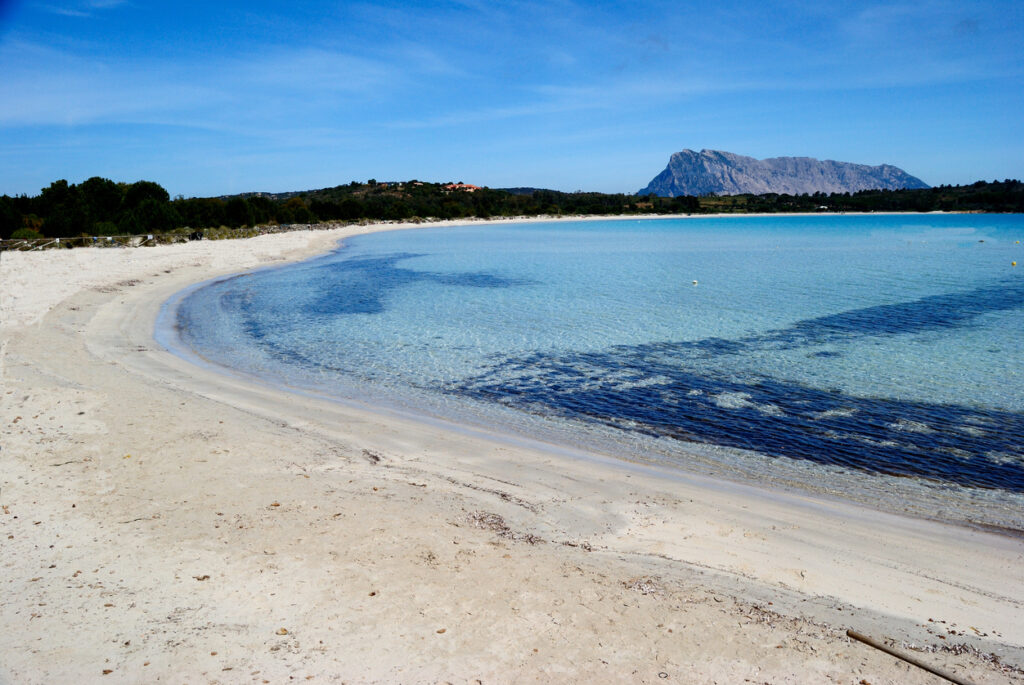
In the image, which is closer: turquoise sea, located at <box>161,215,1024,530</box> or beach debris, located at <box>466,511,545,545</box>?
beach debris, located at <box>466,511,545,545</box>

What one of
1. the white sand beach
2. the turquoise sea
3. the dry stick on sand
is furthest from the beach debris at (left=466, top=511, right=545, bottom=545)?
the turquoise sea

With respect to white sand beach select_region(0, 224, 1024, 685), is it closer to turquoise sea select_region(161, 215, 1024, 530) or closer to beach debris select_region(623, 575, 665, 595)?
beach debris select_region(623, 575, 665, 595)

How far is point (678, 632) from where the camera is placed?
517 centimetres

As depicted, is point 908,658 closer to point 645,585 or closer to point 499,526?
point 645,585

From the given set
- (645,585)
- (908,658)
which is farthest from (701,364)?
(908,658)

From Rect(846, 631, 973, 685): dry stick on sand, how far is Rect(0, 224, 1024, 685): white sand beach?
0.06 metres

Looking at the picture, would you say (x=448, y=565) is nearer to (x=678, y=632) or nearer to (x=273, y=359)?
(x=678, y=632)

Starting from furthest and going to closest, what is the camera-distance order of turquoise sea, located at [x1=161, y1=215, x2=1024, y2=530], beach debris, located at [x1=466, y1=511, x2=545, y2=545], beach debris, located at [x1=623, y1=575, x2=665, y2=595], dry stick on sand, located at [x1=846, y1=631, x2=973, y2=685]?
1. turquoise sea, located at [x1=161, y1=215, x2=1024, y2=530]
2. beach debris, located at [x1=466, y1=511, x2=545, y2=545]
3. beach debris, located at [x1=623, y1=575, x2=665, y2=595]
4. dry stick on sand, located at [x1=846, y1=631, x2=973, y2=685]

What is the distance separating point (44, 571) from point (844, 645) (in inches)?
285

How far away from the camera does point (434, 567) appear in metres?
6.15

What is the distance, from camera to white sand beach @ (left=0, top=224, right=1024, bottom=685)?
4.76 meters

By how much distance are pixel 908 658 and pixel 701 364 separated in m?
12.5

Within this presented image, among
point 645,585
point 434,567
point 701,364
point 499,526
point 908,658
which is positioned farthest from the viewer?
point 701,364

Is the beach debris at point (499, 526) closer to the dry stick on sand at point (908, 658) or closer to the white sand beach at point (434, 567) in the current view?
the white sand beach at point (434, 567)
